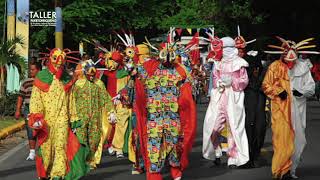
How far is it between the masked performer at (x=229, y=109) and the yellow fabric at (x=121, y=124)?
5.07 ft

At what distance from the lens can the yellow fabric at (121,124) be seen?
13396mm

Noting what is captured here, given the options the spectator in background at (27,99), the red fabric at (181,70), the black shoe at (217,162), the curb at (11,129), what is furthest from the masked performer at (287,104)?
the curb at (11,129)

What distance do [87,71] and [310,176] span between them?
3.44 meters

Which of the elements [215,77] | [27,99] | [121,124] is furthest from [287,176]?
[27,99]

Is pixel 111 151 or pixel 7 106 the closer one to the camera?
pixel 111 151

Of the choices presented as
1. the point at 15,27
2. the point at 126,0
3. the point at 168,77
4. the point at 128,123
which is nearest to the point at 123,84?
the point at 128,123

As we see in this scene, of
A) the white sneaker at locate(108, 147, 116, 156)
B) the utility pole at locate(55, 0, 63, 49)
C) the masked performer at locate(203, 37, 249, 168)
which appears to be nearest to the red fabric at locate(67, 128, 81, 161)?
the masked performer at locate(203, 37, 249, 168)

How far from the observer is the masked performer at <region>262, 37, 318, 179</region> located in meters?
11.0

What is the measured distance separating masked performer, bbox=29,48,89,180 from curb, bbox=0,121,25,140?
20.9 ft

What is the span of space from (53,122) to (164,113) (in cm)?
138

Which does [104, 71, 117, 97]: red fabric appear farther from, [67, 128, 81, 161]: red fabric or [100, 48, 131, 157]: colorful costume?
[67, 128, 81, 161]: red fabric

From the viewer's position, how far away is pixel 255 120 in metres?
12.7

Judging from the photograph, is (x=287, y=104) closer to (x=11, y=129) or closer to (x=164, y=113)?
(x=164, y=113)

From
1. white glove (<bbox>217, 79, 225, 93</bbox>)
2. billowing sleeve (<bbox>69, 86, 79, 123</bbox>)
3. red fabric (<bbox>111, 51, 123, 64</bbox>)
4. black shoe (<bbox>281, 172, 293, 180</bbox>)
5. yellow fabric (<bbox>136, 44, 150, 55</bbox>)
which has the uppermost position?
yellow fabric (<bbox>136, 44, 150, 55</bbox>)
